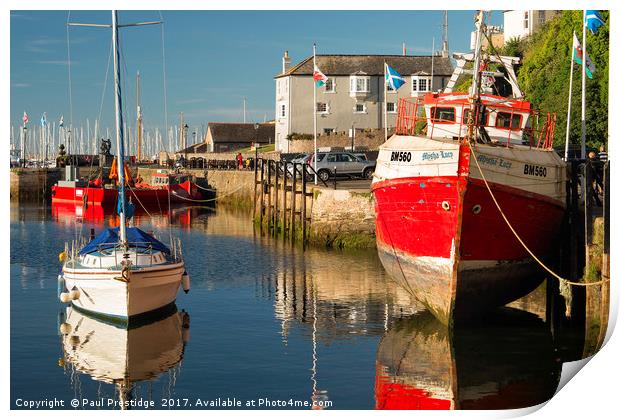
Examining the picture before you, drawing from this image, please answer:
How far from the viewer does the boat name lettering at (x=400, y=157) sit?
22.2 metres

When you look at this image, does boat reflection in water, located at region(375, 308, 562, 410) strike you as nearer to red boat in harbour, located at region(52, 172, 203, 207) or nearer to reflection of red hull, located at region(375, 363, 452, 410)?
reflection of red hull, located at region(375, 363, 452, 410)

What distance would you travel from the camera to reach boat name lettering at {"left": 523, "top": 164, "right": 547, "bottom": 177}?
70.6 ft

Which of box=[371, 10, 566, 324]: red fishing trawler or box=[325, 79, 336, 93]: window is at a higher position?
box=[325, 79, 336, 93]: window

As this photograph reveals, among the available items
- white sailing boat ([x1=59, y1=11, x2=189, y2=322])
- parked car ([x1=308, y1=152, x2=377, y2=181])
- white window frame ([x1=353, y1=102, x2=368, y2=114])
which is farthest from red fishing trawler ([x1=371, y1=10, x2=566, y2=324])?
white window frame ([x1=353, y1=102, x2=368, y2=114])

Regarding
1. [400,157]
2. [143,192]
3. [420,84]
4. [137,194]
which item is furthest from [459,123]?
[420,84]

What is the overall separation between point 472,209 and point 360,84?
52.0 metres

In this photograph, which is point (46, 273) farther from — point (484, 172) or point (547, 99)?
point (547, 99)

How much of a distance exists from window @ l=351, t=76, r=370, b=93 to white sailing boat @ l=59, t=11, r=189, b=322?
49603 mm

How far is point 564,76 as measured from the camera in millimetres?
44219

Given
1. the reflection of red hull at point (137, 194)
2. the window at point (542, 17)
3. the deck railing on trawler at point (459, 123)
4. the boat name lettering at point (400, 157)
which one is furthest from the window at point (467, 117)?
the window at point (542, 17)

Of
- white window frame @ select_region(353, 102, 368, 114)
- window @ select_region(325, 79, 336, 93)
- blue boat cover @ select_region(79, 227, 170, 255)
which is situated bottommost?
blue boat cover @ select_region(79, 227, 170, 255)

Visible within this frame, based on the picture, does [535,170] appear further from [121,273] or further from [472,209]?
[121,273]

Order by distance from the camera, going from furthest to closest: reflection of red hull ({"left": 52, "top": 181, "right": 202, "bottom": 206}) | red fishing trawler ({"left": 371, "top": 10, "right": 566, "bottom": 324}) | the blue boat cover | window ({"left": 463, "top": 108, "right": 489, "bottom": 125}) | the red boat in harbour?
the red boat in harbour
reflection of red hull ({"left": 52, "top": 181, "right": 202, "bottom": 206})
window ({"left": 463, "top": 108, "right": 489, "bottom": 125})
the blue boat cover
red fishing trawler ({"left": 371, "top": 10, "right": 566, "bottom": 324})

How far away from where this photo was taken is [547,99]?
45.1 meters
